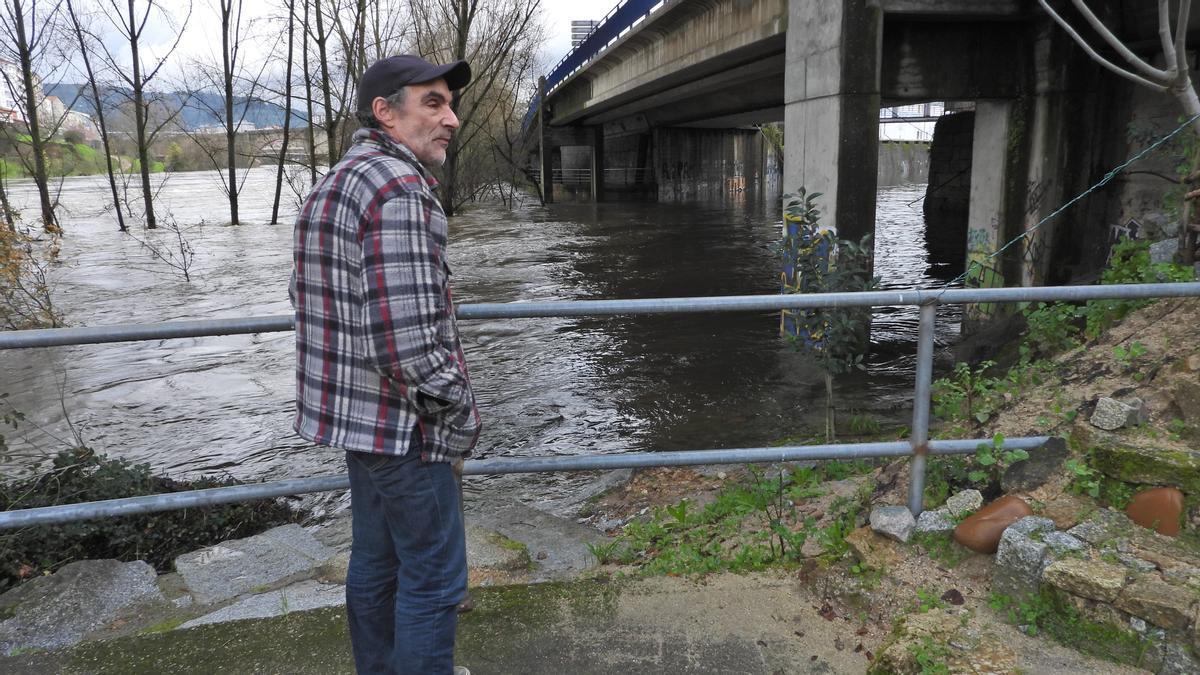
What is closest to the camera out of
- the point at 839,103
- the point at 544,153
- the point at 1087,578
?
the point at 1087,578

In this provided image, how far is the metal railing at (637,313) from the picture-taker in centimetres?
249

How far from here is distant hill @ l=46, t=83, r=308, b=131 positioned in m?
26.8

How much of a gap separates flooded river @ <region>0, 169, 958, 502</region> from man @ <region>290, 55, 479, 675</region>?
4.15 meters

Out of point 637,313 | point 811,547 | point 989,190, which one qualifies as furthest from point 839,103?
point 637,313

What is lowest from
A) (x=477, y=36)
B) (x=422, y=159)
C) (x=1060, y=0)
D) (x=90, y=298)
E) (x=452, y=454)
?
(x=90, y=298)

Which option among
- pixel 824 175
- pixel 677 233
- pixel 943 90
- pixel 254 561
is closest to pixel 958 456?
pixel 254 561

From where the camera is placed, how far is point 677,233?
83.1 feet

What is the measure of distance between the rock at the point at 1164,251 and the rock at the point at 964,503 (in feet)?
13.0

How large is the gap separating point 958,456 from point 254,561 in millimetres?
3236

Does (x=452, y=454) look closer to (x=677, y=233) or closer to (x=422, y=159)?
(x=422, y=159)

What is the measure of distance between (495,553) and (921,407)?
6.27 feet

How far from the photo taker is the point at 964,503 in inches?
119

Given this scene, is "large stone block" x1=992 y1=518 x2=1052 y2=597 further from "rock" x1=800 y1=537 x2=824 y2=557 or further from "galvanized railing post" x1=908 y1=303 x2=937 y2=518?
"rock" x1=800 y1=537 x2=824 y2=557

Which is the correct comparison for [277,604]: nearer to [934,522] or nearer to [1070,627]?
[934,522]
